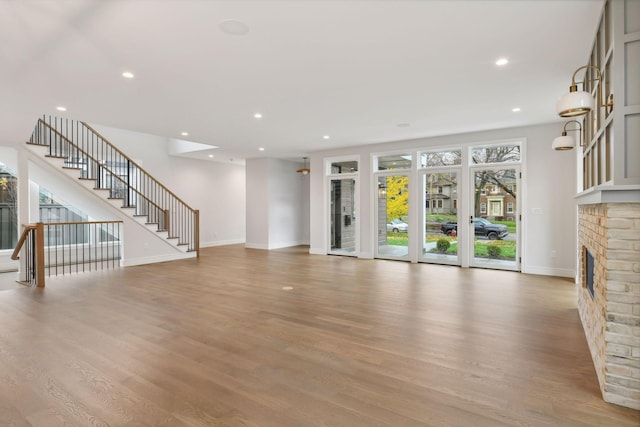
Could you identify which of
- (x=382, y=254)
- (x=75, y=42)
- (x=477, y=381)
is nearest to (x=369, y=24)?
(x=75, y=42)

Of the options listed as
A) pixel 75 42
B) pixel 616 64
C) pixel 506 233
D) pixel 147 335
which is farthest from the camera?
pixel 506 233

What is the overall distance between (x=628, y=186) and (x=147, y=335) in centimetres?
427

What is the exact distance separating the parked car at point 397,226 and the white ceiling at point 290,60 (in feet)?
9.18

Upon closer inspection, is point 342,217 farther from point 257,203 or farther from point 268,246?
point 257,203

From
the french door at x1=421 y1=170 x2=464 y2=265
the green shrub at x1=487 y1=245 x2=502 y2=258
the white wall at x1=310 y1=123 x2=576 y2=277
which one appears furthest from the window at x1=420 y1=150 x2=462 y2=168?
the green shrub at x1=487 y1=245 x2=502 y2=258

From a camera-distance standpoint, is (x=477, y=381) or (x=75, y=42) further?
(x=75, y=42)

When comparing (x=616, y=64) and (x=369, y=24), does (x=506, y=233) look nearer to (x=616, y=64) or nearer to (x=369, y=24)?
(x=616, y=64)

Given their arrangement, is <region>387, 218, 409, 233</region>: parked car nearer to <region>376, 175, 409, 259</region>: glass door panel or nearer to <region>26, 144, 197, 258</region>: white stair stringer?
<region>376, 175, 409, 259</region>: glass door panel

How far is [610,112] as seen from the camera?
246 cm

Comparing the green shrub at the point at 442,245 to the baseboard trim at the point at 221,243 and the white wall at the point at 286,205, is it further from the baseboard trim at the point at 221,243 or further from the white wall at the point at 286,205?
the baseboard trim at the point at 221,243

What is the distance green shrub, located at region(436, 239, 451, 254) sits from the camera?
7.71 metres

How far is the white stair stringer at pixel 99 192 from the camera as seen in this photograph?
21.9 ft

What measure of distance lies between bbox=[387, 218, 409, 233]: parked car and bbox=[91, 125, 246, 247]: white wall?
247 inches

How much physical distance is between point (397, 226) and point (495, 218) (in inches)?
86.8
